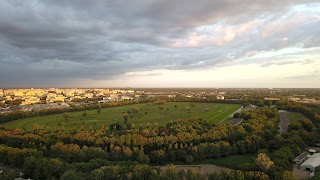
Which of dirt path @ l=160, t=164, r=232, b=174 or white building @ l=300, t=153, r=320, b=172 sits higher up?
white building @ l=300, t=153, r=320, b=172

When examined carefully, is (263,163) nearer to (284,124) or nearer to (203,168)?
(203,168)

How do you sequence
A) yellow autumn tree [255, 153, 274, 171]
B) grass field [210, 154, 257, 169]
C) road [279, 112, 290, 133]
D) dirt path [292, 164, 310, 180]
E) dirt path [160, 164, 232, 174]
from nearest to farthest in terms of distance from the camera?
yellow autumn tree [255, 153, 274, 171], dirt path [292, 164, 310, 180], dirt path [160, 164, 232, 174], grass field [210, 154, 257, 169], road [279, 112, 290, 133]

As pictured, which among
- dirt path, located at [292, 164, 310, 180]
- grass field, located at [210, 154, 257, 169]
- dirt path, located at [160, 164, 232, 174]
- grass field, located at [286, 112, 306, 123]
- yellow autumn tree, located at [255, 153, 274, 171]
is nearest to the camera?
yellow autumn tree, located at [255, 153, 274, 171]

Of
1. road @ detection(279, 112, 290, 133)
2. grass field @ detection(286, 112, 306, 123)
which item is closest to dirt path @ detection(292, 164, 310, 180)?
road @ detection(279, 112, 290, 133)

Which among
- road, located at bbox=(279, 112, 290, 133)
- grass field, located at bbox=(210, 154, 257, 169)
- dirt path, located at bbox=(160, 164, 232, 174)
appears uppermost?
road, located at bbox=(279, 112, 290, 133)

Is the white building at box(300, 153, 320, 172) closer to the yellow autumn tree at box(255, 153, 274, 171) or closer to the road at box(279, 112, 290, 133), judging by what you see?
the yellow autumn tree at box(255, 153, 274, 171)

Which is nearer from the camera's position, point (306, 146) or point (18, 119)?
point (306, 146)

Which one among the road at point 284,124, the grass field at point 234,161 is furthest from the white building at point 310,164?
the road at point 284,124

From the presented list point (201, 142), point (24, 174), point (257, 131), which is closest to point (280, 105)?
point (257, 131)

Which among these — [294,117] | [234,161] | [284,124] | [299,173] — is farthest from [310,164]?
[294,117]

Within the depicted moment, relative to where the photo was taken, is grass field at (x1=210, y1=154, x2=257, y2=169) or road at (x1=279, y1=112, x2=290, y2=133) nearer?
grass field at (x1=210, y1=154, x2=257, y2=169)

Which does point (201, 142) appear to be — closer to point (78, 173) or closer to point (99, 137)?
point (99, 137)
